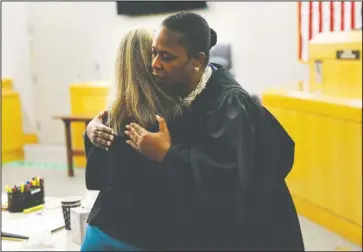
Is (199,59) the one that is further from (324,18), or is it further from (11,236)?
(324,18)

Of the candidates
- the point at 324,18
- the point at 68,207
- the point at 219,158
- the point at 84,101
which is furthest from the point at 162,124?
the point at 84,101

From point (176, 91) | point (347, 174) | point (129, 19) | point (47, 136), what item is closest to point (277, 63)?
point (129, 19)

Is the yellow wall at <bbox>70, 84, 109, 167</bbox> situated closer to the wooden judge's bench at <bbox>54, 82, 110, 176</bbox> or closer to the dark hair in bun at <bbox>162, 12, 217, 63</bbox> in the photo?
the wooden judge's bench at <bbox>54, 82, 110, 176</bbox>

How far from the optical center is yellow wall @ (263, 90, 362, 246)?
12.2ft

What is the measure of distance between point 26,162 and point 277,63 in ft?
10.3

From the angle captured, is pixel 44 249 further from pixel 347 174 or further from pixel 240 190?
pixel 347 174

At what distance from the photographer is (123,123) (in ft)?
4.75

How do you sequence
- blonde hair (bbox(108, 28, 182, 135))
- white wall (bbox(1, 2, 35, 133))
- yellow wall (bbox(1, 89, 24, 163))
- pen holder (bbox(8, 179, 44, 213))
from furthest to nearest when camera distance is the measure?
1. white wall (bbox(1, 2, 35, 133))
2. yellow wall (bbox(1, 89, 24, 163))
3. pen holder (bbox(8, 179, 44, 213))
4. blonde hair (bbox(108, 28, 182, 135))

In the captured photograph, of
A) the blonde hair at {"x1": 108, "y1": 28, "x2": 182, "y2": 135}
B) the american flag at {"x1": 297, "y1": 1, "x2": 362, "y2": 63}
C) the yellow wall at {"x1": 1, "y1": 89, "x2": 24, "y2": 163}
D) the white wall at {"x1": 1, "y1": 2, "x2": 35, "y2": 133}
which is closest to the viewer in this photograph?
the blonde hair at {"x1": 108, "y1": 28, "x2": 182, "y2": 135}

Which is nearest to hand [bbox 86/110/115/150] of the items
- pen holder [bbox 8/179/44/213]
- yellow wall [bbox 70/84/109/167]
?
pen holder [bbox 8/179/44/213]

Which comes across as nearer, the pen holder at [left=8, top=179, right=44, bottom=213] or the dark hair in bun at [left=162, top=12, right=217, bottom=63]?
the dark hair in bun at [left=162, top=12, right=217, bottom=63]

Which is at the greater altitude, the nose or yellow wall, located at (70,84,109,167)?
the nose

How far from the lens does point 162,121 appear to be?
1372 millimetres

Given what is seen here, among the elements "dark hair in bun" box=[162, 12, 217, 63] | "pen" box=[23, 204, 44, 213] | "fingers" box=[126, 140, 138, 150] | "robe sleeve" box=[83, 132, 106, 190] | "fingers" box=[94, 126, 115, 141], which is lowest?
"pen" box=[23, 204, 44, 213]
